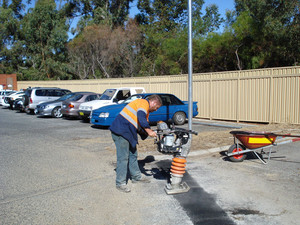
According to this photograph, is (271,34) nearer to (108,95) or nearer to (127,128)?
(108,95)

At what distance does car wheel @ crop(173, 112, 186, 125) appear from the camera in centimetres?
1329

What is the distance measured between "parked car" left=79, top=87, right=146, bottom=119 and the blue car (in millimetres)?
1406

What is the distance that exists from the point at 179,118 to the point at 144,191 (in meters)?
8.45

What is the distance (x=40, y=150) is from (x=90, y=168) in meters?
2.51

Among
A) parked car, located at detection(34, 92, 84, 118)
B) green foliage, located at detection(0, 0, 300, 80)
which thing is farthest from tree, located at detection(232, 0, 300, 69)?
parked car, located at detection(34, 92, 84, 118)

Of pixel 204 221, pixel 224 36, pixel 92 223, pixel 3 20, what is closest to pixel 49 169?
pixel 92 223

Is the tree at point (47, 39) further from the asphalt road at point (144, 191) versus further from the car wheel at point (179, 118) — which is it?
the asphalt road at point (144, 191)

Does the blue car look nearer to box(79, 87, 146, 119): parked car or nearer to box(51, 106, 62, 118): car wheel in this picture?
box(79, 87, 146, 119): parked car

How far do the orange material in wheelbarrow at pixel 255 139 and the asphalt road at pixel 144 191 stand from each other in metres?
0.50

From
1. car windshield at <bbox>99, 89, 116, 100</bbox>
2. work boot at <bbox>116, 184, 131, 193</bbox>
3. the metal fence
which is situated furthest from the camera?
car windshield at <bbox>99, 89, 116, 100</bbox>

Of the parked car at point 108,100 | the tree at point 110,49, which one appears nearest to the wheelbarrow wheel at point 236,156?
the parked car at point 108,100

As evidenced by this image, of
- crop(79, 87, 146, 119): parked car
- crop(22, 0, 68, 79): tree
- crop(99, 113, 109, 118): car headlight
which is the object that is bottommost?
crop(99, 113, 109, 118): car headlight

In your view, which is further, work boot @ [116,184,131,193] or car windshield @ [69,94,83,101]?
car windshield @ [69,94,83,101]

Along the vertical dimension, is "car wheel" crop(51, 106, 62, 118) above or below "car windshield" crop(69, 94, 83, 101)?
below
